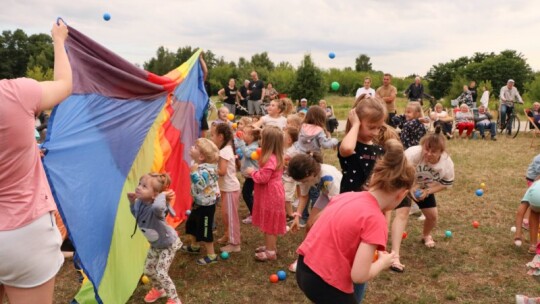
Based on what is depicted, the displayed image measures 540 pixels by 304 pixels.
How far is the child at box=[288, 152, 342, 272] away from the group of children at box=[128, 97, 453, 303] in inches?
0.4

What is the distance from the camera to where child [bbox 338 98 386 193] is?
396 centimetres

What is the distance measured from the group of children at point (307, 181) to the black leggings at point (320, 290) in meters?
0.01

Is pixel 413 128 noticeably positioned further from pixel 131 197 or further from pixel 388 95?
pixel 131 197

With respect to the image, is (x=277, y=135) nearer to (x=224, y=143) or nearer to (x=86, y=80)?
(x=224, y=143)

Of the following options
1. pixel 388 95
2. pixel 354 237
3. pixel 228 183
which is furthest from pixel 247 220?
pixel 388 95

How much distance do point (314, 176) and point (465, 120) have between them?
1279 cm

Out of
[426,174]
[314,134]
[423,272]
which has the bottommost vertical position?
[423,272]

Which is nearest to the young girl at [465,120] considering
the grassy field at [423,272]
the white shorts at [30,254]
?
the grassy field at [423,272]

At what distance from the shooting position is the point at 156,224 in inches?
163

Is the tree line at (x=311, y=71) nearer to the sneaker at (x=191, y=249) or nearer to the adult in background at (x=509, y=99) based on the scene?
the adult in background at (x=509, y=99)

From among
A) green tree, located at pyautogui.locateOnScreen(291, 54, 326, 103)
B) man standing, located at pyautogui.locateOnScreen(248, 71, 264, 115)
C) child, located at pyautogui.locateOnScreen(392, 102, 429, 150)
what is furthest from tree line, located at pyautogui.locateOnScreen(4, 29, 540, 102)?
child, located at pyautogui.locateOnScreen(392, 102, 429, 150)

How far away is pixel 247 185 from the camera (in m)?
6.75

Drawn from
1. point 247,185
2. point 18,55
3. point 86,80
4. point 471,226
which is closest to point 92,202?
point 86,80

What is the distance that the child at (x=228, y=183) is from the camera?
559cm
